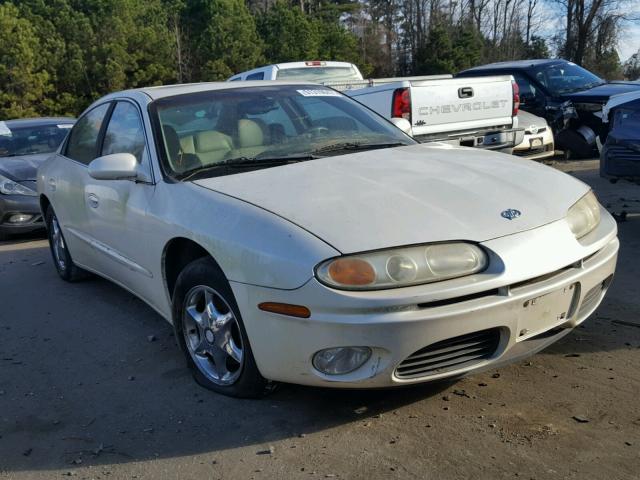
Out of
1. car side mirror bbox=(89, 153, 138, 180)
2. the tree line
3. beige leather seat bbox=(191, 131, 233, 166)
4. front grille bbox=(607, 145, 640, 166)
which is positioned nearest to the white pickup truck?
front grille bbox=(607, 145, 640, 166)

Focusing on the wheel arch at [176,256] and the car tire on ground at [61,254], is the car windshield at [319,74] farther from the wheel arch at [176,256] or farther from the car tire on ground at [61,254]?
the wheel arch at [176,256]

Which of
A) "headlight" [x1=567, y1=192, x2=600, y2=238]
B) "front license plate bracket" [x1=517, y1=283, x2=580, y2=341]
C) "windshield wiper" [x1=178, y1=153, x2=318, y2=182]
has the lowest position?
"front license plate bracket" [x1=517, y1=283, x2=580, y2=341]

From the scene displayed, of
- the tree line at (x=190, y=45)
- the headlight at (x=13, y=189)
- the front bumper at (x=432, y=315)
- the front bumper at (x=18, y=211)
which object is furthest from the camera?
the tree line at (x=190, y=45)

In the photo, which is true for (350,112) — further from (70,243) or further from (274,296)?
(70,243)

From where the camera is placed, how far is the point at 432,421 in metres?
3.17

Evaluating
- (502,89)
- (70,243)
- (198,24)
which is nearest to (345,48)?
(198,24)

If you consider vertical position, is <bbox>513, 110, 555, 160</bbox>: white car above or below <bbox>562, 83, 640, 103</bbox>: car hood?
below

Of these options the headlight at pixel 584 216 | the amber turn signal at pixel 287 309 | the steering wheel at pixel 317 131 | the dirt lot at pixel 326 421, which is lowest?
the dirt lot at pixel 326 421

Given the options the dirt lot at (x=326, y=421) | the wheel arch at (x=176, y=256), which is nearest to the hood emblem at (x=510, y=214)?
the dirt lot at (x=326, y=421)

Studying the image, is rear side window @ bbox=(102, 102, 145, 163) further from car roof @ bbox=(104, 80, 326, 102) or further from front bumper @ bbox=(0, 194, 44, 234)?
front bumper @ bbox=(0, 194, 44, 234)

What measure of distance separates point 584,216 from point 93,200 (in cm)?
309

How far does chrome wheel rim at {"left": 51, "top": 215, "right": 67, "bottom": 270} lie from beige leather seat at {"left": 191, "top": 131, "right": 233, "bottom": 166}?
229 centimetres

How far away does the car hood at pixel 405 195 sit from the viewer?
3.01 m

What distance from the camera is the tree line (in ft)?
91.3
